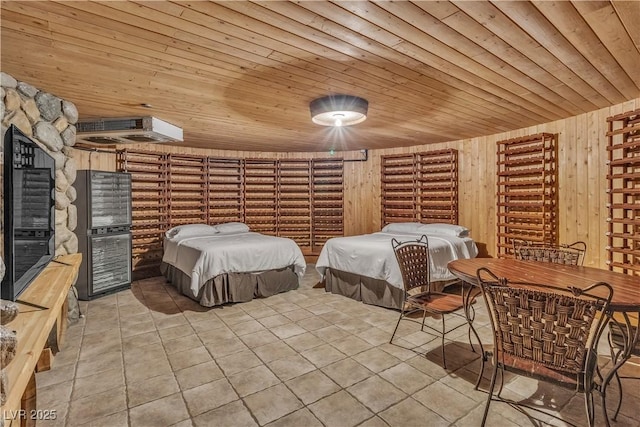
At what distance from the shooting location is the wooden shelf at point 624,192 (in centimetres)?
328

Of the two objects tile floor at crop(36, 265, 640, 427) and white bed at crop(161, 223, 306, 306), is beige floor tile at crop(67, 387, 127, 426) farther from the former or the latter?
white bed at crop(161, 223, 306, 306)

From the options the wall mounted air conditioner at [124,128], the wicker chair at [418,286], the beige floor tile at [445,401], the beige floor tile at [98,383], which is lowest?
Answer: the beige floor tile at [445,401]

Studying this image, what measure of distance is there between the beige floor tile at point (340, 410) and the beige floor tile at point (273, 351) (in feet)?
2.24

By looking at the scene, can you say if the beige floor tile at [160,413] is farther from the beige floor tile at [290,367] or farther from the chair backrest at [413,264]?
the chair backrest at [413,264]

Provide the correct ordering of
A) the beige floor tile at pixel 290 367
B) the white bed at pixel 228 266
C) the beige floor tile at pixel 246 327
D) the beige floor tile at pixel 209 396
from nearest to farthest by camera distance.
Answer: the beige floor tile at pixel 209 396, the beige floor tile at pixel 290 367, the beige floor tile at pixel 246 327, the white bed at pixel 228 266

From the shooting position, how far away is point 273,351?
2791 millimetres

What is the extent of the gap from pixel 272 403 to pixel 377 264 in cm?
222

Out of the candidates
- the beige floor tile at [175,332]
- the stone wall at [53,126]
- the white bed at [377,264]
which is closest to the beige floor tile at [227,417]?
the beige floor tile at [175,332]

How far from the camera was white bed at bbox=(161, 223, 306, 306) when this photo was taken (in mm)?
3930

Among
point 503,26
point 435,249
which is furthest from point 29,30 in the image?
point 435,249

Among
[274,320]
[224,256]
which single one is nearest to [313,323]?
[274,320]

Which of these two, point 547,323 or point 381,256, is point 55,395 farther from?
point 381,256

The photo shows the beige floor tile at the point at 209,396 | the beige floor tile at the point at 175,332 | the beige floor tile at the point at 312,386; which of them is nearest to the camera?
the beige floor tile at the point at 209,396

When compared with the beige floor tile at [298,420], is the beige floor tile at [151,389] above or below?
above
